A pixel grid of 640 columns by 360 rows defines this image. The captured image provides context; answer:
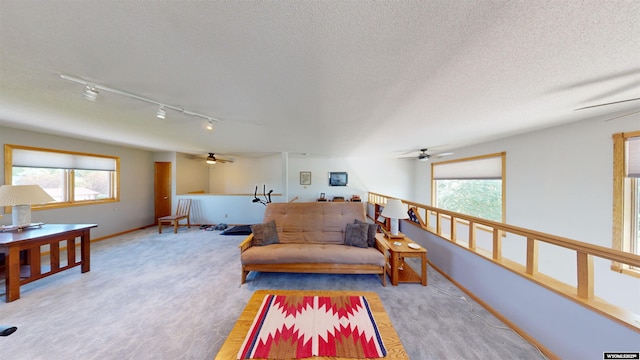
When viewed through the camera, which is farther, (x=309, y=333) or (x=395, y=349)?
(x=309, y=333)

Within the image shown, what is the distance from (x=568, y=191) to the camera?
2.81 meters

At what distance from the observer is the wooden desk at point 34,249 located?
2125 mm

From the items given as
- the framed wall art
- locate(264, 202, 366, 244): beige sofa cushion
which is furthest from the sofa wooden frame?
the framed wall art

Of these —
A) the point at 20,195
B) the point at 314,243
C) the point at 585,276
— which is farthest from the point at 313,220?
the point at 20,195

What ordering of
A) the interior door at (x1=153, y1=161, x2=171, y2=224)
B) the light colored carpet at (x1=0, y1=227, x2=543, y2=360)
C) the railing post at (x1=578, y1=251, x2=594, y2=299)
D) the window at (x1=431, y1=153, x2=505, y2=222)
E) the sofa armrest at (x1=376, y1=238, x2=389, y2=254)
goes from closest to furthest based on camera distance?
the railing post at (x1=578, y1=251, x2=594, y2=299) → the light colored carpet at (x1=0, y1=227, x2=543, y2=360) → the sofa armrest at (x1=376, y1=238, x2=389, y2=254) → the window at (x1=431, y1=153, x2=505, y2=222) → the interior door at (x1=153, y1=161, x2=171, y2=224)

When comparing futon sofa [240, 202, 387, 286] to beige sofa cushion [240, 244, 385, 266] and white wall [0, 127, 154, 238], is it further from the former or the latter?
white wall [0, 127, 154, 238]

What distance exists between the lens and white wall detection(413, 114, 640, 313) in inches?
94.5

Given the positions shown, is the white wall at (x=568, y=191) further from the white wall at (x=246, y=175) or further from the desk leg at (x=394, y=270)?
the white wall at (x=246, y=175)

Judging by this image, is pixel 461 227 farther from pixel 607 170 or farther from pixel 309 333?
pixel 309 333

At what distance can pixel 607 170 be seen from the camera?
8.00ft

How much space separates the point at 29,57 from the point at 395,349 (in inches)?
127

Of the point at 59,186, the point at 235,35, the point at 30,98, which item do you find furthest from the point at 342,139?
the point at 59,186

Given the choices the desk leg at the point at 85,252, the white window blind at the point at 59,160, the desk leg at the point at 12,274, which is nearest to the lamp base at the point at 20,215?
the desk leg at the point at 85,252

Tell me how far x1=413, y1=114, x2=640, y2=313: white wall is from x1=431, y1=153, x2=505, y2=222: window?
0.83ft
